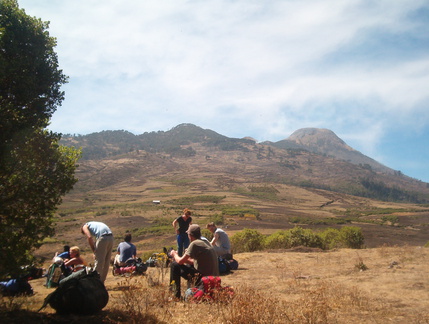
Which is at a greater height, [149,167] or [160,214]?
[149,167]

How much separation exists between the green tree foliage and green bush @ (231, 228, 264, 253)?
488 inches

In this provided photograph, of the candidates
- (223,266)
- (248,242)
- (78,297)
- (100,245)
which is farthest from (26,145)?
(248,242)

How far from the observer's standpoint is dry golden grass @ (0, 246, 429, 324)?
3.99 m

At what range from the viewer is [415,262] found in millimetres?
9453

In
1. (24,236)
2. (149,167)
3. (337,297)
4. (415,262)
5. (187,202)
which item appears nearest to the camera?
(24,236)

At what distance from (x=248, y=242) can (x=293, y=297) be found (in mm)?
10894

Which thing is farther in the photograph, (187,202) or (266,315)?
(187,202)

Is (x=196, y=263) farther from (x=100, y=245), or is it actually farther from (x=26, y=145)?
(x=26, y=145)

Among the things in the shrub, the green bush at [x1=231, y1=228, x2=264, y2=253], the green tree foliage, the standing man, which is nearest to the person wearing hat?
the standing man

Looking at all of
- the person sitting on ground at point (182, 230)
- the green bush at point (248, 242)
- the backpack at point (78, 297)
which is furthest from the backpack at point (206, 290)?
the green bush at point (248, 242)

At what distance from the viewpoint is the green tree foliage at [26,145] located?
494cm

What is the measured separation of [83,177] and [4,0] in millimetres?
128641

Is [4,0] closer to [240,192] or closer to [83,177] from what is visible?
[240,192]

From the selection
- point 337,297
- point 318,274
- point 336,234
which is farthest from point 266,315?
point 336,234
